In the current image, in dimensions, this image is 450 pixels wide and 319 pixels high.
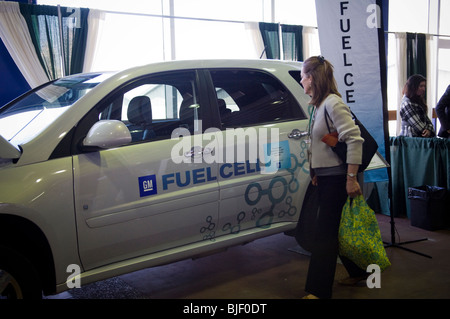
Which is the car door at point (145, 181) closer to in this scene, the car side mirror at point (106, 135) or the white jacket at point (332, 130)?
the car side mirror at point (106, 135)

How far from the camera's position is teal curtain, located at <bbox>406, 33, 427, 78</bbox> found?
937 cm

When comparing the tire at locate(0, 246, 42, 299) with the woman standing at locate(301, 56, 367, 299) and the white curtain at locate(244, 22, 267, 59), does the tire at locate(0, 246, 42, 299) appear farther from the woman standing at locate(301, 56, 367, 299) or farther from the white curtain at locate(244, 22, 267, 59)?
the white curtain at locate(244, 22, 267, 59)

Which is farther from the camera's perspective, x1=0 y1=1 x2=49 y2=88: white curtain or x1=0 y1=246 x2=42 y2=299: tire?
x1=0 y1=1 x2=49 y2=88: white curtain

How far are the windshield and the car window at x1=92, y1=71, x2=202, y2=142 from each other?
0.20m

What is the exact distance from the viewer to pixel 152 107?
3002 mm

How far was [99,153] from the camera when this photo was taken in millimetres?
2449

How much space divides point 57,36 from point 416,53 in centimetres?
733

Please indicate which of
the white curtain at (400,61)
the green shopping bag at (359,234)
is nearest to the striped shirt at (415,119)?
the green shopping bag at (359,234)

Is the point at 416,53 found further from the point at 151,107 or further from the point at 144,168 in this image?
the point at 144,168

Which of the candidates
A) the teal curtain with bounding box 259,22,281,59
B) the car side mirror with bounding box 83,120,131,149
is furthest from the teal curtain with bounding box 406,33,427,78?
the car side mirror with bounding box 83,120,131,149

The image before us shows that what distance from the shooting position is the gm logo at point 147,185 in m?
2.54

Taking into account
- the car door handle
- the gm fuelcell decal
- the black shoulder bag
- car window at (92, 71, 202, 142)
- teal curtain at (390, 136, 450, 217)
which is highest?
car window at (92, 71, 202, 142)

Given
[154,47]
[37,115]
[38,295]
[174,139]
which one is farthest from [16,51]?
[38,295]
